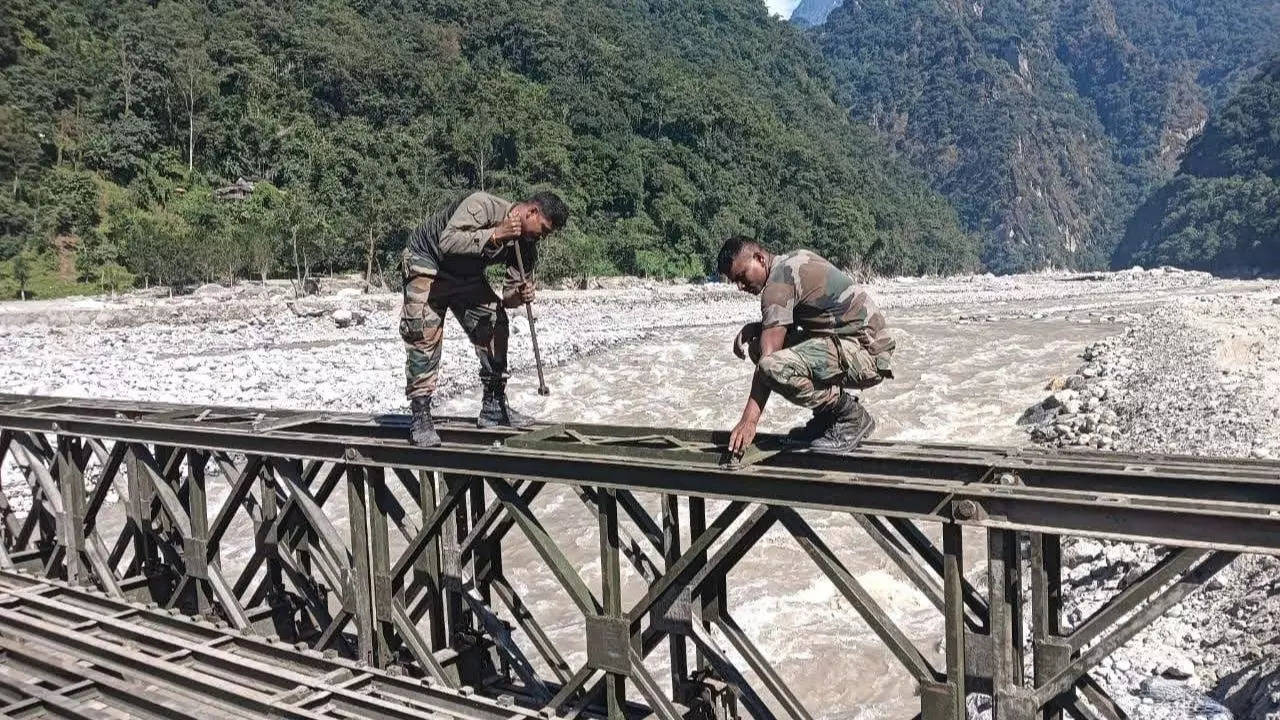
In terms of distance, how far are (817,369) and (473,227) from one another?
7.40 ft

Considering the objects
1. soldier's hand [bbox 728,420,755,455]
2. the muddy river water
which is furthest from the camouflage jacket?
the muddy river water

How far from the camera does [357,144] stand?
78188 mm

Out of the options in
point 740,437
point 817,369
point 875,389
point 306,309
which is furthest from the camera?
point 306,309

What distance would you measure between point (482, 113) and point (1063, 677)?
87656 mm

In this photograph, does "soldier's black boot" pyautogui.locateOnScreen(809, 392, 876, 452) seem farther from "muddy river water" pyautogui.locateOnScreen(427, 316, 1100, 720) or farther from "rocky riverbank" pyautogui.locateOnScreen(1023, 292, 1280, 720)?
"muddy river water" pyautogui.locateOnScreen(427, 316, 1100, 720)

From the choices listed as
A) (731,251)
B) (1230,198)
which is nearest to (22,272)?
(731,251)

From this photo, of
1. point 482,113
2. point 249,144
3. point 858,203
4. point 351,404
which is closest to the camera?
point 351,404

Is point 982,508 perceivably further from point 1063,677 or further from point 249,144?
point 249,144

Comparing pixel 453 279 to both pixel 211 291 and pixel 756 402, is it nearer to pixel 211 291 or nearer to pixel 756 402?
pixel 756 402

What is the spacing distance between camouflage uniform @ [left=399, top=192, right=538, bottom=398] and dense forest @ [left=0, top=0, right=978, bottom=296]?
50832mm

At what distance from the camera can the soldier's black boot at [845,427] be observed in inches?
210

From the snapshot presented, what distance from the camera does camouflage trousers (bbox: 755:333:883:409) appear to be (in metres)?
5.05

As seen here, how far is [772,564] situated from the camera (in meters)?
11.1

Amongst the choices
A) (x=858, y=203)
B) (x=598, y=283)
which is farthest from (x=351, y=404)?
(x=858, y=203)
